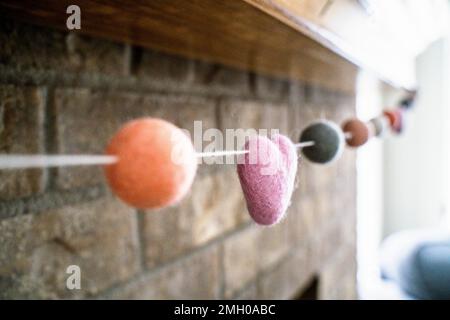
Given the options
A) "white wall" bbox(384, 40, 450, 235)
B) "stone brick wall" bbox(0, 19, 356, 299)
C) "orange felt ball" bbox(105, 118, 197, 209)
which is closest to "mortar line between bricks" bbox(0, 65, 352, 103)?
"stone brick wall" bbox(0, 19, 356, 299)

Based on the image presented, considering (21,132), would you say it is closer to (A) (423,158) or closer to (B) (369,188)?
(B) (369,188)

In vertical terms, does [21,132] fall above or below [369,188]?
above

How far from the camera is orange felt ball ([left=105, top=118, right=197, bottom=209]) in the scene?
0.23 meters

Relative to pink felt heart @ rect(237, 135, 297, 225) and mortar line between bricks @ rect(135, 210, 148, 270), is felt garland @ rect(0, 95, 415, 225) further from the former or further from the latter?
mortar line between bricks @ rect(135, 210, 148, 270)

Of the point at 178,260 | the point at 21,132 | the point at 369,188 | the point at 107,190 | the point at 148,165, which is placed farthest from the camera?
the point at 369,188

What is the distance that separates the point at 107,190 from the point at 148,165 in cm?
32

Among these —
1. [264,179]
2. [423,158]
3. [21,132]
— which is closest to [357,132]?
[264,179]

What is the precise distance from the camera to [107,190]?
0.53 metres

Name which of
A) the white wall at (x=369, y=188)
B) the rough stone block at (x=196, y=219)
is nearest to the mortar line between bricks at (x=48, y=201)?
the rough stone block at (x=196, y=219)

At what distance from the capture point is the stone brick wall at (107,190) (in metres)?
0.41

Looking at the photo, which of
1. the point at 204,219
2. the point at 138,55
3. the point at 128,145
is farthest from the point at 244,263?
the point at 128,145
